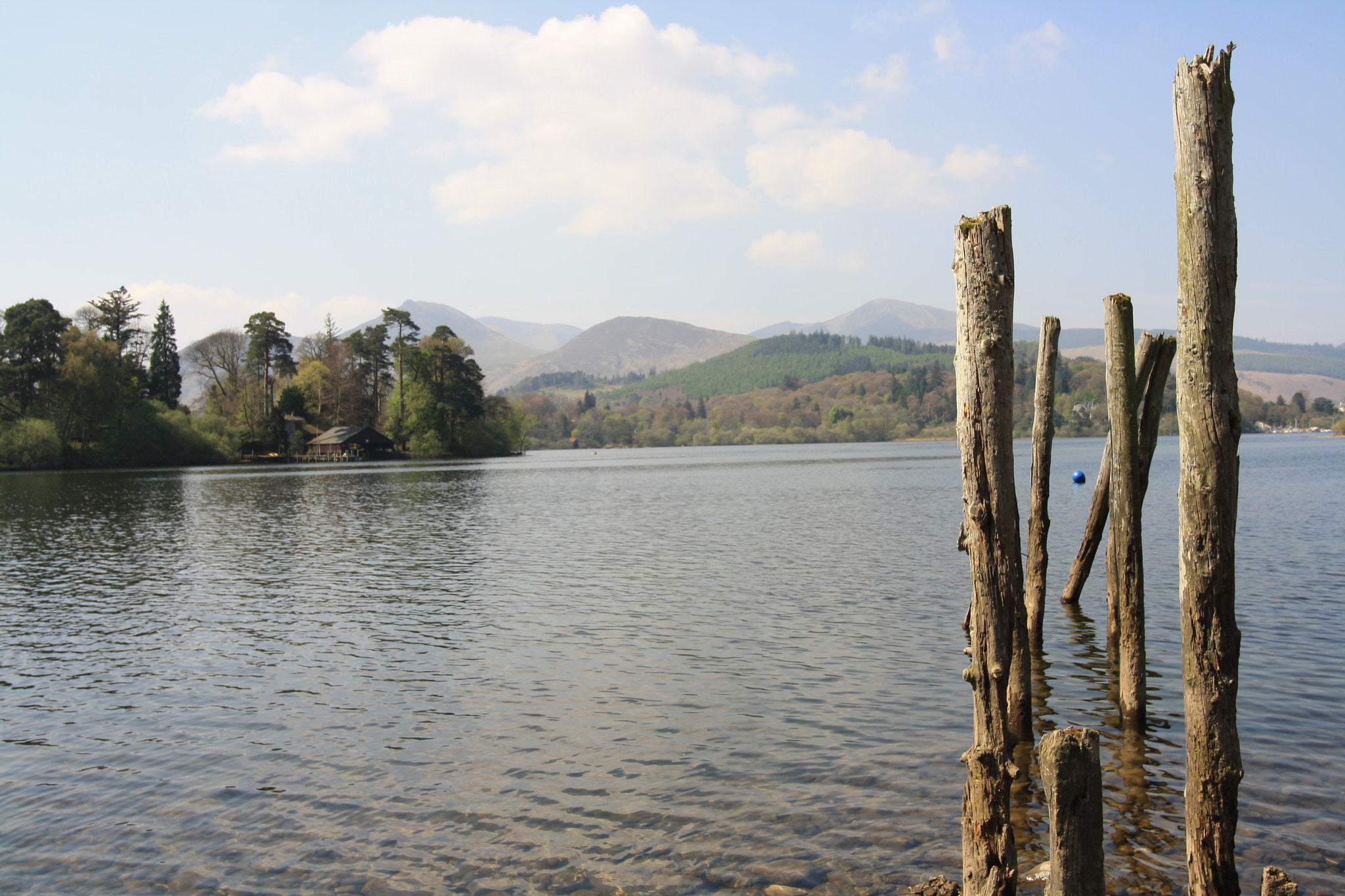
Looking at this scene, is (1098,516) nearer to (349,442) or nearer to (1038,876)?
(1038,876)

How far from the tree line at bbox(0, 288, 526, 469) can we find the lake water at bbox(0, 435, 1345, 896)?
7433 centimetres

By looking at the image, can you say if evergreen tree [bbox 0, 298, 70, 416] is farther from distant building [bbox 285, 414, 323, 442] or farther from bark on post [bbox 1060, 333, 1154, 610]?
bark on post [bbox 1060, 333, 1154, 610]

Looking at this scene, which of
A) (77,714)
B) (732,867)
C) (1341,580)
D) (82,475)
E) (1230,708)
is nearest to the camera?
(1230,708)

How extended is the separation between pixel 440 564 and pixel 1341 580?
2089 cm

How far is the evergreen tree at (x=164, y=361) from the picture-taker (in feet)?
333

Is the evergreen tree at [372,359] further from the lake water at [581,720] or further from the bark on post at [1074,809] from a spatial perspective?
the bark on post at [1074,809]

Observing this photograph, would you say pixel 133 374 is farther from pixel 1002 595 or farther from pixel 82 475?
pixel 1002 595

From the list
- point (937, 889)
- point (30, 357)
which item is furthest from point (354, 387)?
point (937, 889)

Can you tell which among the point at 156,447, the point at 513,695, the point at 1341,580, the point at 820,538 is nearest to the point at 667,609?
the point at 513,695

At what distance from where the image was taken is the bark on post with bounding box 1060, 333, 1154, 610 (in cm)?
1130

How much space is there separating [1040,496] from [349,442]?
339 ft

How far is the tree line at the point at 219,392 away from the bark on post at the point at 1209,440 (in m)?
97.6

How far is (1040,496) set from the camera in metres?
12.7

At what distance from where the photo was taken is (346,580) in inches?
848
